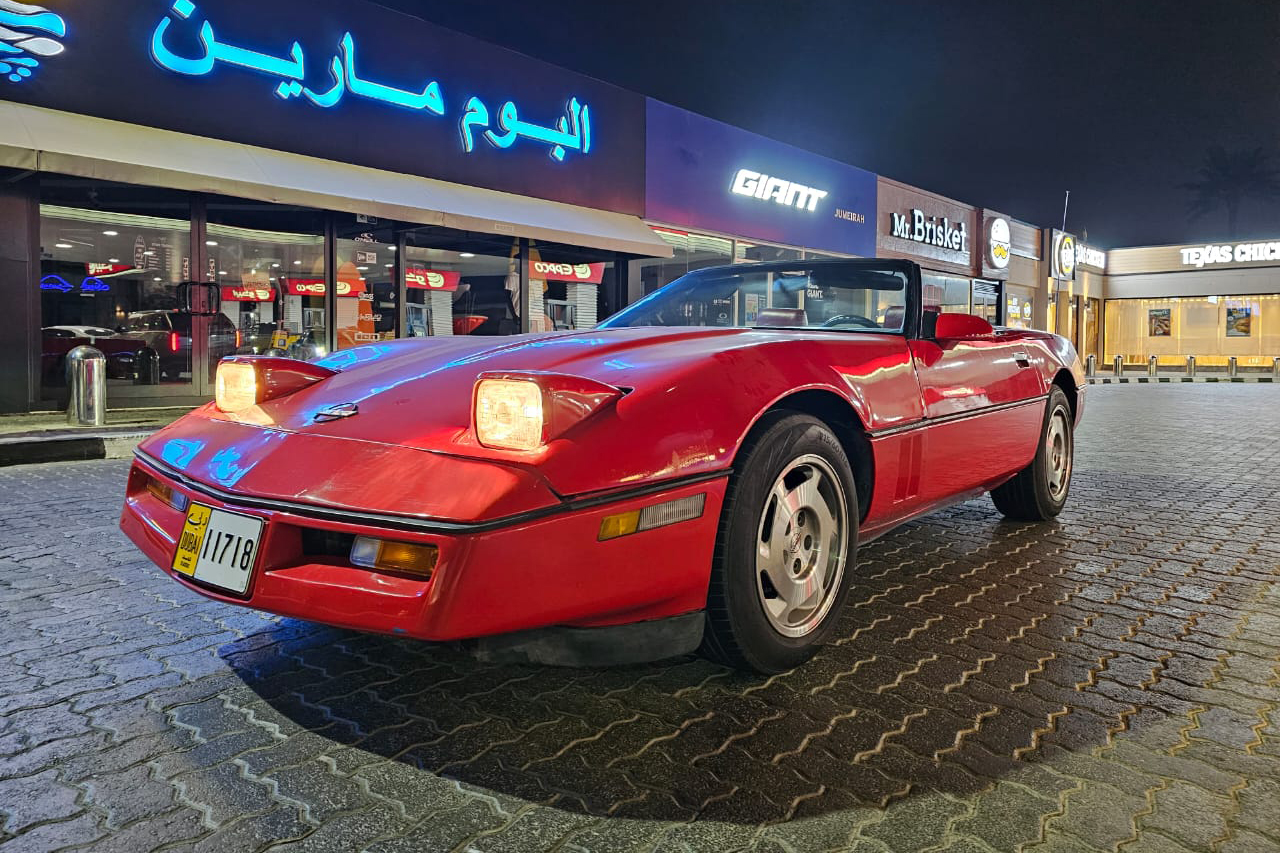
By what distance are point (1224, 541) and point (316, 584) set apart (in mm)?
4297

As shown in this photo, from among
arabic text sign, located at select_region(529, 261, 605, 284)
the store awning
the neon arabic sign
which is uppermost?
the neon arabic sign

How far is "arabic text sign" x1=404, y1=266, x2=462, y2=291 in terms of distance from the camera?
12922 millimetres

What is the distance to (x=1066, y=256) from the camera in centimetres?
3312

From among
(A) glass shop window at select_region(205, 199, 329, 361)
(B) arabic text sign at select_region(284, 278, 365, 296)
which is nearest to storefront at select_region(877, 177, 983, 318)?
(B) arabic text sign at select_region(284, 278, 365, 296)

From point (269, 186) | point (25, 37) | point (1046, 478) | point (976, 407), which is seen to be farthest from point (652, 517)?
point (25, 37)

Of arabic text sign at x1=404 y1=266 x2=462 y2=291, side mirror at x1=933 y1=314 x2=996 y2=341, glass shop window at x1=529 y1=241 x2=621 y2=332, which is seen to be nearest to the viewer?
side mirror at x1=933 y1=314 x2=996 y2=341

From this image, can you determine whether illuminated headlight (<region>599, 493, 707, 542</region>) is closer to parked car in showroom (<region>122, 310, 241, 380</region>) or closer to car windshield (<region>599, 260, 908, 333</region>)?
car windshield (<region>599, 260, 908, 333</region>)

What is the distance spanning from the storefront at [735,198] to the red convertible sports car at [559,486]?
501 inches

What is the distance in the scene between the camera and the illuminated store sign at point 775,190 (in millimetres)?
17450

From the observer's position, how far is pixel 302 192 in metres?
9.79

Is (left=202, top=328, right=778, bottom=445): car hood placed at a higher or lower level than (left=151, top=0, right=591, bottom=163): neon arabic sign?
lower

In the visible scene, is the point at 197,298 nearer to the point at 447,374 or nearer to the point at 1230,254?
the point at 447,374

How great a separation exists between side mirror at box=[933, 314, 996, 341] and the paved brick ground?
0.99 meters

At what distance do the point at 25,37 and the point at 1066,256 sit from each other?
1302 inches
